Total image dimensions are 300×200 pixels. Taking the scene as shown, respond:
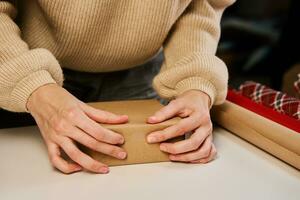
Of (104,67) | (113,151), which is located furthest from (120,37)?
(113,151)

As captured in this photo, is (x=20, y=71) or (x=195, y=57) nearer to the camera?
(x=20, y=71)

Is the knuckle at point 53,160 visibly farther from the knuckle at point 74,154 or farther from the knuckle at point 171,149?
the knuckle at point 171,149

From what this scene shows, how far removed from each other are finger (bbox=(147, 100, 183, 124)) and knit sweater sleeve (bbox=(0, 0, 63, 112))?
20 centimetres

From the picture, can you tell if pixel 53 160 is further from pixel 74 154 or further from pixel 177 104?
pixel 177 104

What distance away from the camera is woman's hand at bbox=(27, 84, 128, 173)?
712mm

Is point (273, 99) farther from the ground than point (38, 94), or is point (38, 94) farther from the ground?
point (38, 94)

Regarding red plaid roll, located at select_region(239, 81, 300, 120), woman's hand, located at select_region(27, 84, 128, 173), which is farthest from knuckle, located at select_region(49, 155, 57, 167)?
red plaid roll, located at select_region(239, 81, 300, 120)

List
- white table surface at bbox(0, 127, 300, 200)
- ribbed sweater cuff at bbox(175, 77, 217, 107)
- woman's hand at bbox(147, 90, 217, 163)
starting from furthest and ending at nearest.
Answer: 1. ribbed sweater cuff at bbox(175, 77, 217, 107)
2. woman's hand at bbox(147, 90, 217, 163)
3. white table surface at bbox(0, 127, 300, 200)

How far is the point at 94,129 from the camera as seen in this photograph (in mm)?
709

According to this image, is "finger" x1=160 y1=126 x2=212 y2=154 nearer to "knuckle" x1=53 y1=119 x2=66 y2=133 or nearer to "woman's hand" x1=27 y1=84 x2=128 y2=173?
"woman's hand" x1=27 y1=84 x2=128 y2=173

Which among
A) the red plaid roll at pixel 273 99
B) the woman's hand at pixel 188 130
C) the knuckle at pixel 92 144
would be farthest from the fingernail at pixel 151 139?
the red plaid roll at pixel 273 99

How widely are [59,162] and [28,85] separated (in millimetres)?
152

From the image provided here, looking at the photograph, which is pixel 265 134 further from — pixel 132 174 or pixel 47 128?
pixel 47 128

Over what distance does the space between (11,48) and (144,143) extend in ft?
1.02
